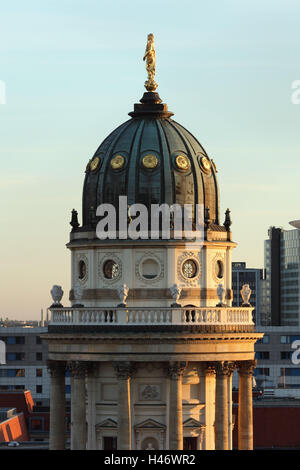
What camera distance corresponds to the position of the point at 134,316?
94812 millimetres

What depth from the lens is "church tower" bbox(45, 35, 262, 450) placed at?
311 feet

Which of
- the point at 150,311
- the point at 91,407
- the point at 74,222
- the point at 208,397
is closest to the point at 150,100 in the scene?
the point at 74,222

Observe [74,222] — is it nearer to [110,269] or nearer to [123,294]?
[110,269]

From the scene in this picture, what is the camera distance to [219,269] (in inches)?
3873

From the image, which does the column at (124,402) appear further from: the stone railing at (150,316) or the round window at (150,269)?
the round window at (150,269)

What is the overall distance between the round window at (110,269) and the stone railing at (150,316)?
7.96ft


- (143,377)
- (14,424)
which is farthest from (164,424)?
(14,424)

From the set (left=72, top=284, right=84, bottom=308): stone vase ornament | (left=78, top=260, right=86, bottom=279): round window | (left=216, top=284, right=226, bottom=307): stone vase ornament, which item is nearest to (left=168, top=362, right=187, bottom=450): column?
(left=216, top=284, right=226, bottom=307): stone vase ornament

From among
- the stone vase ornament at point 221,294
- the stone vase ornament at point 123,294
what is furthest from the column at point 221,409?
the stone vase ornament at point 123,294

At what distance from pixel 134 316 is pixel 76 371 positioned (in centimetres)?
499

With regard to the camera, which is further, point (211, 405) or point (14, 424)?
point (14, 424)

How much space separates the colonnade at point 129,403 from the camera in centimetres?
9475

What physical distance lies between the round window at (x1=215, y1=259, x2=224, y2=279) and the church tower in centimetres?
6

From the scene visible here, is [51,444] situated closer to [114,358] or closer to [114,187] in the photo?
[114,358]
